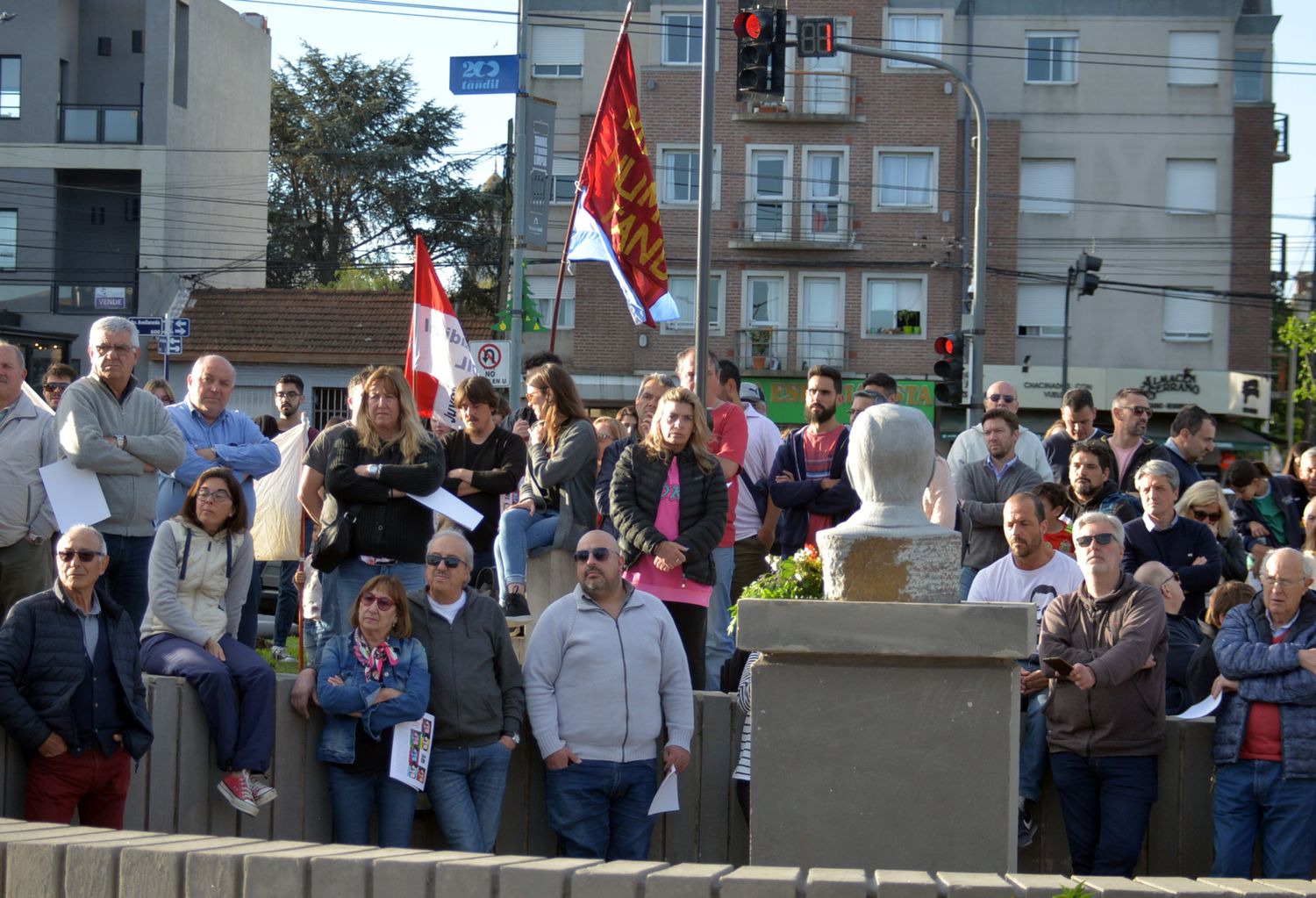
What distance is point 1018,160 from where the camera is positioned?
39281 mm

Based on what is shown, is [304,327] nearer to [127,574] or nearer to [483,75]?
[483,75]

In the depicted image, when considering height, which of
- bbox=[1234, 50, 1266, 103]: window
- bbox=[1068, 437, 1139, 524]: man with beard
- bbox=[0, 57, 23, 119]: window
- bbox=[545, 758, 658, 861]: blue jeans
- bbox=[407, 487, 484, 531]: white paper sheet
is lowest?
bbox=[545, 758, 658, 861]: blue jeans

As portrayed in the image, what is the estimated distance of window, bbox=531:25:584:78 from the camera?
39.3m

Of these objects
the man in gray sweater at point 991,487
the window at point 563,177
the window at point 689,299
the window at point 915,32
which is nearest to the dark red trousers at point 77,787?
the man in gray sweater at point 991,487

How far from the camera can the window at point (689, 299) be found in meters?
38.3

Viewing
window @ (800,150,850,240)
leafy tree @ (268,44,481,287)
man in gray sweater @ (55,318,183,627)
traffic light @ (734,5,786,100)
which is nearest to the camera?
man in gray sweater @ (55,318,183,627)

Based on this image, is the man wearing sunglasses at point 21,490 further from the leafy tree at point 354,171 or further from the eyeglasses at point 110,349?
the leafy tree at point 354,171

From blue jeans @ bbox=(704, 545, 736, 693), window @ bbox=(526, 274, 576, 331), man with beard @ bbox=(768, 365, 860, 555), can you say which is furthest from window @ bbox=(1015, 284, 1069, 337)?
blue jeans @ bbox=(704, 545, 736, 693)

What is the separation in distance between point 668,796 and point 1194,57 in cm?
3767

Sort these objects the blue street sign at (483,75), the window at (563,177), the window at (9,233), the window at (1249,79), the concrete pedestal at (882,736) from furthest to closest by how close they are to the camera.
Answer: the window at (9,233)
the window at (1249,79)
the window at (563,177)
the blue street sign at (483,75)
the concrete pedestal at (882,736)

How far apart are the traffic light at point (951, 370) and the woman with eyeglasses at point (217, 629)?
13.0 metres

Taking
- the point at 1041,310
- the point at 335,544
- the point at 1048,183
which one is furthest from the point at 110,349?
the point at 1048,183

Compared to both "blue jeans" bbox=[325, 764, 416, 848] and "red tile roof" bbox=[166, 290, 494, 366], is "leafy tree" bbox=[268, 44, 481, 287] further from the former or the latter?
"blue jeans" bbox=[325, 764, 416, 848]

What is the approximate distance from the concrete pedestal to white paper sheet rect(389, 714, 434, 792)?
6.24ft
